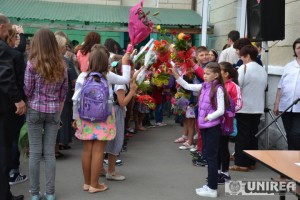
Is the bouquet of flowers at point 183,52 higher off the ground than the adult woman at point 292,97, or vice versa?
the bouquet of flowers at point 183,52

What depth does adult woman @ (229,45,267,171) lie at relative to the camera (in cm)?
577

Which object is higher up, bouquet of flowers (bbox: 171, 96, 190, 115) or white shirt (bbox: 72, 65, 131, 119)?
white shirt (bbox: 72, 65, 131, 119)

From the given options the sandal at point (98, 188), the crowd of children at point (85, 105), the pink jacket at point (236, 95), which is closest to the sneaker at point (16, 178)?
the crowd of children at point (85, 105)

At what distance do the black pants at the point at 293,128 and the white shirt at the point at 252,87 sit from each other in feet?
1.35

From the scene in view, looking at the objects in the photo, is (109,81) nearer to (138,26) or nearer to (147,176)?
(138,26)

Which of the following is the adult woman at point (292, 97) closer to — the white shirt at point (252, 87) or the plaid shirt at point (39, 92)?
the white shirt at point (252, 87)

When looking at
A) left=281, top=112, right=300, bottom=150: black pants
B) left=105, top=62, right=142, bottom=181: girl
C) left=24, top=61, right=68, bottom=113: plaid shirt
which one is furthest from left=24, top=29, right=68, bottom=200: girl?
left=281, top=112, right=300, bottom=150: black pants

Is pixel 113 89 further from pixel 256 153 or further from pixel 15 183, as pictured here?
pixel 256 153

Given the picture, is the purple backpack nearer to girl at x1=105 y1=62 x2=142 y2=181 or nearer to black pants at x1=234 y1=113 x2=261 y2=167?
girl at x1=105 y1=62 x2=142 y2=181

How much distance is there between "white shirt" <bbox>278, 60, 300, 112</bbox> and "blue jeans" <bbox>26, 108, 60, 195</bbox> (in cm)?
325

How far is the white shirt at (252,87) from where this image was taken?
226 inches

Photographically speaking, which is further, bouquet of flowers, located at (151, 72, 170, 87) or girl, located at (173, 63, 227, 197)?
bouquet of flowers, located at (151, 72, 170, 87)

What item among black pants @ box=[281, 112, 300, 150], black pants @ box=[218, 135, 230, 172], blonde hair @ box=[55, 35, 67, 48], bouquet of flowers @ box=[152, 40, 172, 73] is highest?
blonde hair @ box=[55, 35, 67, 48]

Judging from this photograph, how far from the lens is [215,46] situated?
38.7 feet
